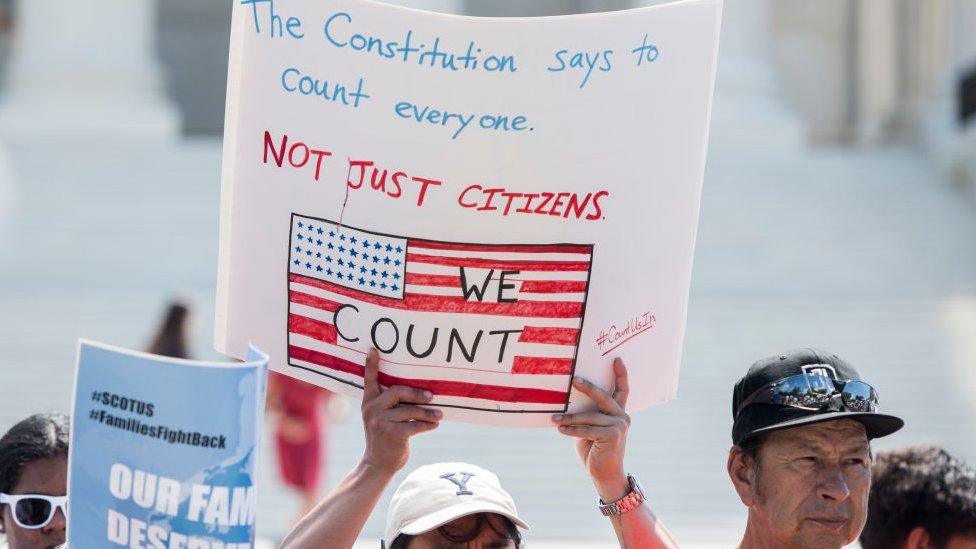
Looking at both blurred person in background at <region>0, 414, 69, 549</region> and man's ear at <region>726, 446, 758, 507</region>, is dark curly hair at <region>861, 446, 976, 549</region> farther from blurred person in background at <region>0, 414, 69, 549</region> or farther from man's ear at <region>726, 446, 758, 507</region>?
blurred person in background at <region>0, 414, 69, 549</region>

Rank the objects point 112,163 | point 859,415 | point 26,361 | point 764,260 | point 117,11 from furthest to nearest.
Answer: point 117,11, point 112,163, point 764,260, point 26,361, point 859,415

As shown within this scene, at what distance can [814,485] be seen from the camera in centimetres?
331

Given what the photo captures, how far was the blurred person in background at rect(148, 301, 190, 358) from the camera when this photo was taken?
9445 mm

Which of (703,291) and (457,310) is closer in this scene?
(457,310)

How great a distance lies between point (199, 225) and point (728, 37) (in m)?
8.63

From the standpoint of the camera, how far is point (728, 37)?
22.9 metres

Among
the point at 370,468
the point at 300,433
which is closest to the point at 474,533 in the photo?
the point at 370,468

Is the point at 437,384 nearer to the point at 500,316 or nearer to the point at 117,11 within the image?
the point at 500,316

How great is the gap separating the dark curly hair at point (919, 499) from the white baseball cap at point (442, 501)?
0.83 m

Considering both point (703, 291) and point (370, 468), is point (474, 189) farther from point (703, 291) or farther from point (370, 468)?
point (703, 291)

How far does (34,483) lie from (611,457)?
1.09 m

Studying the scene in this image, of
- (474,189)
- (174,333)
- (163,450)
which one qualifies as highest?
(474,189)

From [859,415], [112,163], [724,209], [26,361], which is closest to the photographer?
[859,415]

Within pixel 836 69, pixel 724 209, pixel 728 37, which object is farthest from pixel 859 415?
pixel 836 69
